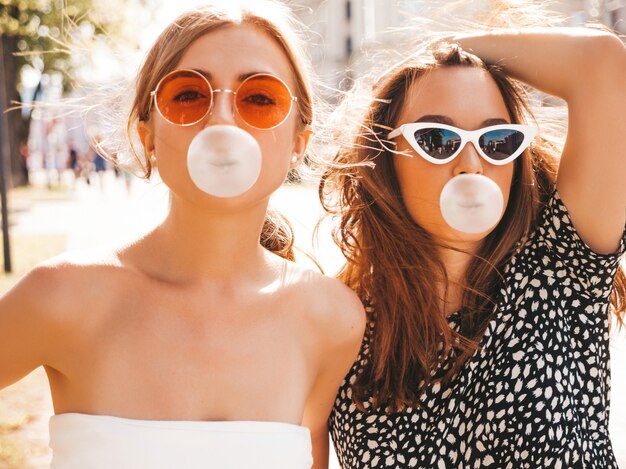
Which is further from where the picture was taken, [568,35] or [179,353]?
[568,35]

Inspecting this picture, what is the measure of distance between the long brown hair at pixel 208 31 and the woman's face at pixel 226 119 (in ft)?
0.06

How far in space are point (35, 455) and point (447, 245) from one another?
2.55 m

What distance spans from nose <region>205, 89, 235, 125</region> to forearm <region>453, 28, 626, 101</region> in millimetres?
856

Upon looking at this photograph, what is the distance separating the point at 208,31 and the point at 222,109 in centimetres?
21

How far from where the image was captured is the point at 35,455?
3514 mm

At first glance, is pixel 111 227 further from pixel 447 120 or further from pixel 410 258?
pixel 447 120

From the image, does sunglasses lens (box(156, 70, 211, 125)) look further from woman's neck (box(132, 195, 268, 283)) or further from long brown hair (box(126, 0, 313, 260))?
woman's neck (box(132, 195, 268, 283))

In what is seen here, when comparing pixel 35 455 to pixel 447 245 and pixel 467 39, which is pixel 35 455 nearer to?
pixel 447 245

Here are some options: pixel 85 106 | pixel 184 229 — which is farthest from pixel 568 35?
pixel 85 106

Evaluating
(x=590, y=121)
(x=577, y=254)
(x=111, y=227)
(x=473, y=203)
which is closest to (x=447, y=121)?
(x=473, y=203)

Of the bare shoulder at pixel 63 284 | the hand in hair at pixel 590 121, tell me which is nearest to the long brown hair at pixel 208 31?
the bare shoulder at pixel 63 284

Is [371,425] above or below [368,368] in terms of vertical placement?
below

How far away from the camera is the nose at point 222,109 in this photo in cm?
154

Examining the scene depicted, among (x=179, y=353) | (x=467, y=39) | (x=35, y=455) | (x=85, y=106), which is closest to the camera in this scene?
(x=179, y=353)
